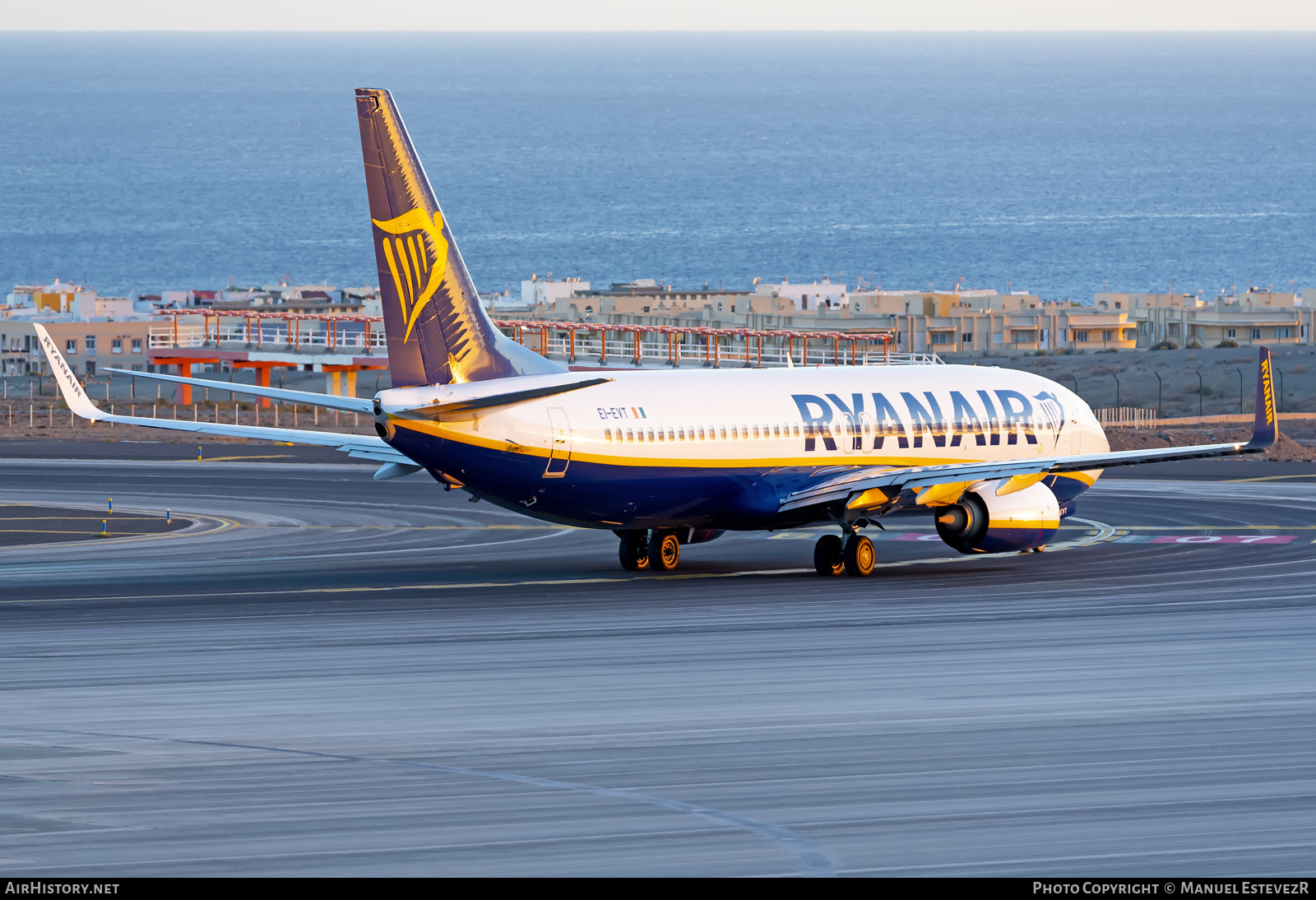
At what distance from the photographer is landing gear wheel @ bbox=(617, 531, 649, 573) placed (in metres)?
46.9

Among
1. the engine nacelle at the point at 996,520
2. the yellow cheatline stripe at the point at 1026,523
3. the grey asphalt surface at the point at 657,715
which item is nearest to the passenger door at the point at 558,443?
the grey asphalt surface at the point at 657,715

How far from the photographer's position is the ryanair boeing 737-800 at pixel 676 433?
39750 mm

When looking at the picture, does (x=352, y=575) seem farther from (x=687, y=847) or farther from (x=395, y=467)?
(x=687, y=847)

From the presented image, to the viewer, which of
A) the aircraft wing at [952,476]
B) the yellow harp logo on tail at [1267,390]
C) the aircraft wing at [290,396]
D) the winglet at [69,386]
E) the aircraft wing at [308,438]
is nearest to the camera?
the aircraft wing at [290,396]

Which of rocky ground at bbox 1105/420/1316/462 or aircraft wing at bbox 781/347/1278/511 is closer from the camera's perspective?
aircraft wing at bbox 781/347/1278/511

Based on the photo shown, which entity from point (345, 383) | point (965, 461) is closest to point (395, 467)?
point (965, 461)

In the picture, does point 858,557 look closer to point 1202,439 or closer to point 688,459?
point 688,459

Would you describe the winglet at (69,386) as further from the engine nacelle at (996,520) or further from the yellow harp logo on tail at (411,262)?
the engine nacelle at (996,520)

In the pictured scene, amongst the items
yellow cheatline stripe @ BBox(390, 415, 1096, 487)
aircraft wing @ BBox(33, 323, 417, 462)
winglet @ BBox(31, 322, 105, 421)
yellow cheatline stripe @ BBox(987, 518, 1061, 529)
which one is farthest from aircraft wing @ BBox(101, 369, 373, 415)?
yellow cheatline stripe @ BBox(987, 518, 1061, 529)

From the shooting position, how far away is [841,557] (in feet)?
150

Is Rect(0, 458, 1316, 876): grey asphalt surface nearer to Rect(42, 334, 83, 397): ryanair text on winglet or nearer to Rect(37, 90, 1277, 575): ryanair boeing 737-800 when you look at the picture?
Rect(37, 90, 1277, 575): ryanair boeing 737-800

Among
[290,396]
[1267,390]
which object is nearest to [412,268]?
[290,396]

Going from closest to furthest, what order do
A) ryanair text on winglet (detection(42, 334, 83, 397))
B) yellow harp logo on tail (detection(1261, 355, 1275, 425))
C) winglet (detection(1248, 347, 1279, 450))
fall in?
ryanair text on winglet (detection(42, 334, 83, 397))
yellow harp logo on tail (detection(1261, 355, 1275, 425))
winglet (detection(1248, 347, 1279, 450))

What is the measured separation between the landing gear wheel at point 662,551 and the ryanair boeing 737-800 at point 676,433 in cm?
4
